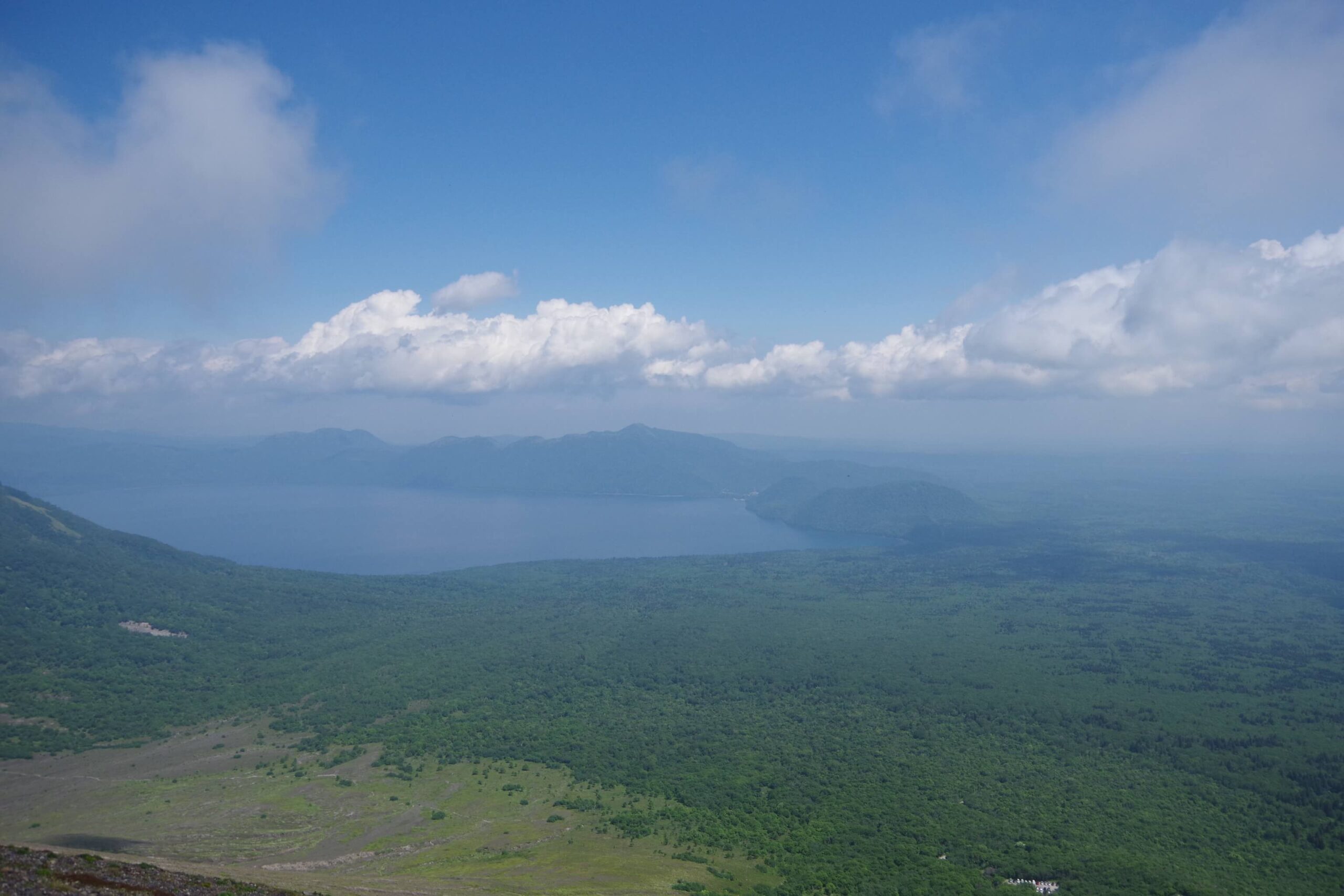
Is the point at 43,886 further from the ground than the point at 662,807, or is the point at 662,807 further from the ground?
the point at 43,886

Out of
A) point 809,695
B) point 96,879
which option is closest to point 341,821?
point 96,879

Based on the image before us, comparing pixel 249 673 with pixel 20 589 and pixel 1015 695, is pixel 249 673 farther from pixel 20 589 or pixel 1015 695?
pixel 1015 695

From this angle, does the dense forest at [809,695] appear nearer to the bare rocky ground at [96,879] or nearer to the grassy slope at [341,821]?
the grassy slope at [341,821]

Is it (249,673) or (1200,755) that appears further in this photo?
(249,673)

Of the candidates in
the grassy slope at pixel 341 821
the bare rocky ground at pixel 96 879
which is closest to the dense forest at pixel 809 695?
the grassy slope at pixel 341 821

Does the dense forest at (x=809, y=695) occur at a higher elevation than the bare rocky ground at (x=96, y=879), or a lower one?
lower

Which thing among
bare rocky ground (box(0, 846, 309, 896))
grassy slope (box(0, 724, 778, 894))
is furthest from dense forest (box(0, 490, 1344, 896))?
bare rocky ground (box(0, 846, 309, 896))

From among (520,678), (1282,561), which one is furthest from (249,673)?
(1282,561)
